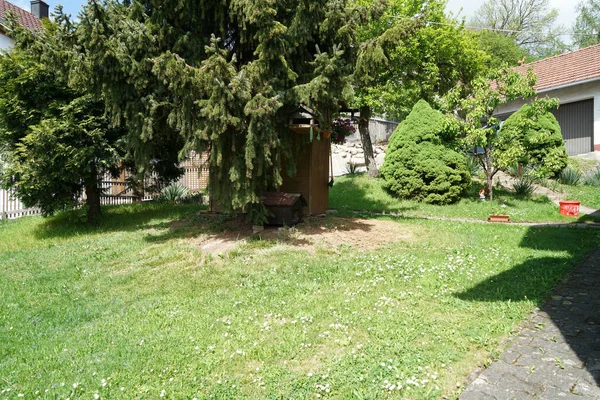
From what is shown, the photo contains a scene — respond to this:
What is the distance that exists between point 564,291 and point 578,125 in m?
14.4

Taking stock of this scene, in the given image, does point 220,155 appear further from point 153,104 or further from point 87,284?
point 87,284

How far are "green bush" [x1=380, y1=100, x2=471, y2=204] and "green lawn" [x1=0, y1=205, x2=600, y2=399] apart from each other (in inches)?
162

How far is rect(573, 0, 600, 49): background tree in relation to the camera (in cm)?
3194

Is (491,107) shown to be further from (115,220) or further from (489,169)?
(115,220)

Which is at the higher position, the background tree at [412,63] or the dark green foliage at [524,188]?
the background tree at [412,63]

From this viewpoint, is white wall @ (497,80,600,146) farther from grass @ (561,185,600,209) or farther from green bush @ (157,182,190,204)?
green bush @ (157,182,190,204)

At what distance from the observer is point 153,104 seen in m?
6.83

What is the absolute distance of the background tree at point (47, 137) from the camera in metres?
8.84

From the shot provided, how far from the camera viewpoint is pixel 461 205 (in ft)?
38.3

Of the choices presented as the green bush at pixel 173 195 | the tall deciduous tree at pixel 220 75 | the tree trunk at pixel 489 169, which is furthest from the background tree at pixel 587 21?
the tall deciduous tree at pixel 220 75

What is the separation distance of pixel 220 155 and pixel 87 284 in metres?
2.58

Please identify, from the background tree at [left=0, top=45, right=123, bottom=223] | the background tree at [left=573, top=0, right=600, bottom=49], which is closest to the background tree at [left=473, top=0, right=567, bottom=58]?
the background tree at [left=573, top=0, right=600, bottom=49]

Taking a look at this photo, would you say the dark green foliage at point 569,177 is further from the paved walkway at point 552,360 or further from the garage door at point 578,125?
the paved walkway at point 552,360

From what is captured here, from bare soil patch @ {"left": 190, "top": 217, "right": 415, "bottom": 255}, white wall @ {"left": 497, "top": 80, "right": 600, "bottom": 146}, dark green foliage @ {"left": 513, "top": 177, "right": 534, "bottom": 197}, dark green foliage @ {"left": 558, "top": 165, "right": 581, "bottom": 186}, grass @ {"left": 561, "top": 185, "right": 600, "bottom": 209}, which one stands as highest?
white wall @ {"left": 497, "top": 80, "right": 600, "bottom": 146}
